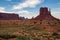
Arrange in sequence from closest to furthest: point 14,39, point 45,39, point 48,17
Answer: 1. point 14,39
2. point 45,39
3. point 48,17

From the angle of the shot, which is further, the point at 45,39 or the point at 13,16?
the point at 13,16

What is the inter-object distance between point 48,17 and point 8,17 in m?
25.5

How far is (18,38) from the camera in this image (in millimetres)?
29969

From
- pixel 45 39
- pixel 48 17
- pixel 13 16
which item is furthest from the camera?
pixel 13 16

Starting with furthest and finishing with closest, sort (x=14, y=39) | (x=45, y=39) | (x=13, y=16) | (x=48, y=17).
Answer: (x=13, y=16) → (x=48, y=17) → (x=45, y=39) → (x=14, y=39)

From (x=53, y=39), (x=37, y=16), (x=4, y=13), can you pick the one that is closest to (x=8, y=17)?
(x=4, y=13)

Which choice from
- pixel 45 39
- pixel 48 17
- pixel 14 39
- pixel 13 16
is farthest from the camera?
pixel 13 16

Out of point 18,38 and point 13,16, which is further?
point 13,16

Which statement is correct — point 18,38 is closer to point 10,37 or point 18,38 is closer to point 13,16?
point 10,37

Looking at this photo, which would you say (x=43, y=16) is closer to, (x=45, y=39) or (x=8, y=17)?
(x=8, y=17)

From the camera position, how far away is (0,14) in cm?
11869

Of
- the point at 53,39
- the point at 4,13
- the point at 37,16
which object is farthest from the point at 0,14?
the point at 53,39

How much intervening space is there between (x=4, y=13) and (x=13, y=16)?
23.2ft

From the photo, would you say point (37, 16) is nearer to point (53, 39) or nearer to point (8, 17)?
point (8, 17)
